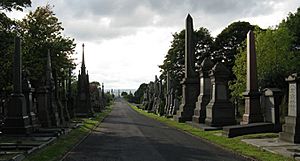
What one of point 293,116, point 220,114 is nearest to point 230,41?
point 220,114

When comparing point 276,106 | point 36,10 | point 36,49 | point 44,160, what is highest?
point 36,10

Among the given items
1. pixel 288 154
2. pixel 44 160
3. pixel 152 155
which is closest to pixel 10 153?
pixel 44 160

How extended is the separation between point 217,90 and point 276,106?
16.2 ft

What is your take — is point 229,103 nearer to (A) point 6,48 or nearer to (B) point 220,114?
(B) point 220,114

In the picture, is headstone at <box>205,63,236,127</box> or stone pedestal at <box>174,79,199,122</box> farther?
stone pedestal at <box>174,79,199,122</box>

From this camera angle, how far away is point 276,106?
2147 cm

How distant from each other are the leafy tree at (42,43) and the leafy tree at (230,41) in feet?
84.3

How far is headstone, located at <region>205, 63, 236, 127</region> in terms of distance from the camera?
2555 centimetres

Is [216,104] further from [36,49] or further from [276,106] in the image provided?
[36,49]

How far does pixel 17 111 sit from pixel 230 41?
149 feet

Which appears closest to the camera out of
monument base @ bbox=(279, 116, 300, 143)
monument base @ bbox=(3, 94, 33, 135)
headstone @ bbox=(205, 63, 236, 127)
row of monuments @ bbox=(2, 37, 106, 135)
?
monument base @ bbox=(279, 116, 300, 143)

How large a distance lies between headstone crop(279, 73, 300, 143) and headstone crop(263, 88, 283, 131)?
13.0 feet

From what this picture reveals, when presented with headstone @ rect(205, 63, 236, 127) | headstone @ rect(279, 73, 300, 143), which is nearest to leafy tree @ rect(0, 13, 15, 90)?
headstone @ rect(205, 63, 236, 127)

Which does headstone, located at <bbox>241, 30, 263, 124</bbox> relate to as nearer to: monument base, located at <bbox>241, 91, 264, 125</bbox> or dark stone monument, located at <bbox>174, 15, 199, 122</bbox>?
monument base, located at <bbox>241, 91, 264, 125</bbox>
